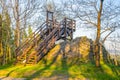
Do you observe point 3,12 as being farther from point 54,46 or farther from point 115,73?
point 115,73

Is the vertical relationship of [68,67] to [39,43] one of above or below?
below

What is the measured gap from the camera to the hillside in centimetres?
1439

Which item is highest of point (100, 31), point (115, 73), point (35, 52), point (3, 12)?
point (3, 12)

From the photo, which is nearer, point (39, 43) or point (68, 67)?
point (68, 67)

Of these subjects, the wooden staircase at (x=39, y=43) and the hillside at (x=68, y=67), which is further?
the wooden staircase at (x=39, y=43)

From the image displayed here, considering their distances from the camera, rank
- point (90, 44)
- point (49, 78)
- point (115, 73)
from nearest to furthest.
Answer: point (49, 78) < point (115, 73) < point (90, 44)

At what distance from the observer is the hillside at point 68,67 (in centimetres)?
1439

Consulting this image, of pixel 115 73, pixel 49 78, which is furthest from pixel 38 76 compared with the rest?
pixel 115 73

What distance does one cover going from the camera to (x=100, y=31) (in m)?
16.7

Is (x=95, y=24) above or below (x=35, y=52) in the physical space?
above

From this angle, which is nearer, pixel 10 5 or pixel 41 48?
pixel 41 48

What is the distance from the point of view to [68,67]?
17844 mm

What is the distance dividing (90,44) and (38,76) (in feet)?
29.1

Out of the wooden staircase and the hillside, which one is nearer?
the hillside
